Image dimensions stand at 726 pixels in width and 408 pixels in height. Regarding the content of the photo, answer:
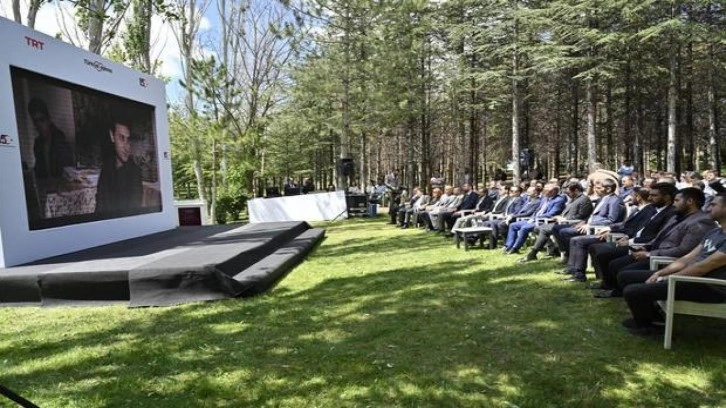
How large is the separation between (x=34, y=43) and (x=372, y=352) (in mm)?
6348

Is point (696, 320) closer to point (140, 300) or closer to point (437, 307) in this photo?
point (437, 307)

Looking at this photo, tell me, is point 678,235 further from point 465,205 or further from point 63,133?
point 63,133

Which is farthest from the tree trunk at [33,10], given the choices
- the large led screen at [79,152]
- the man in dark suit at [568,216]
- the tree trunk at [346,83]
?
the man in dark suit at [568,216]

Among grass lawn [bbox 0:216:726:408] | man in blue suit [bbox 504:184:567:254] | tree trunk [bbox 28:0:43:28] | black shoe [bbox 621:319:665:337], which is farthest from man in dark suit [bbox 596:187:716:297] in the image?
tree trunk [bbox 28:0:43:28]

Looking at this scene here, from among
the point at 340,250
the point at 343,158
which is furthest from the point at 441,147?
the point at 340,250

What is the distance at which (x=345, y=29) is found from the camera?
15031 millimetres

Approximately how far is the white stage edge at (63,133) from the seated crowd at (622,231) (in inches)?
224

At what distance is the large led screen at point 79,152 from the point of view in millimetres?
6523

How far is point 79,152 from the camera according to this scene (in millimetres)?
7508

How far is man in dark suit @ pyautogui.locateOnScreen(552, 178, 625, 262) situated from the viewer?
577 centimetres

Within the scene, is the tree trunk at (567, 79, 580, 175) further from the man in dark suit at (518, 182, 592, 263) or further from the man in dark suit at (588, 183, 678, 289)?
the man in dark suit at (588, 183, 678, 289)

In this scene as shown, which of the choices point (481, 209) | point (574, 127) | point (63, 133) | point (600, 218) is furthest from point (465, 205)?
point (574, 127)

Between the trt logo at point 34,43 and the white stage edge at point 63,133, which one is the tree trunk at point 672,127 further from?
the trt logo at point 34,43

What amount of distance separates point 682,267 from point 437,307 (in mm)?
1900
